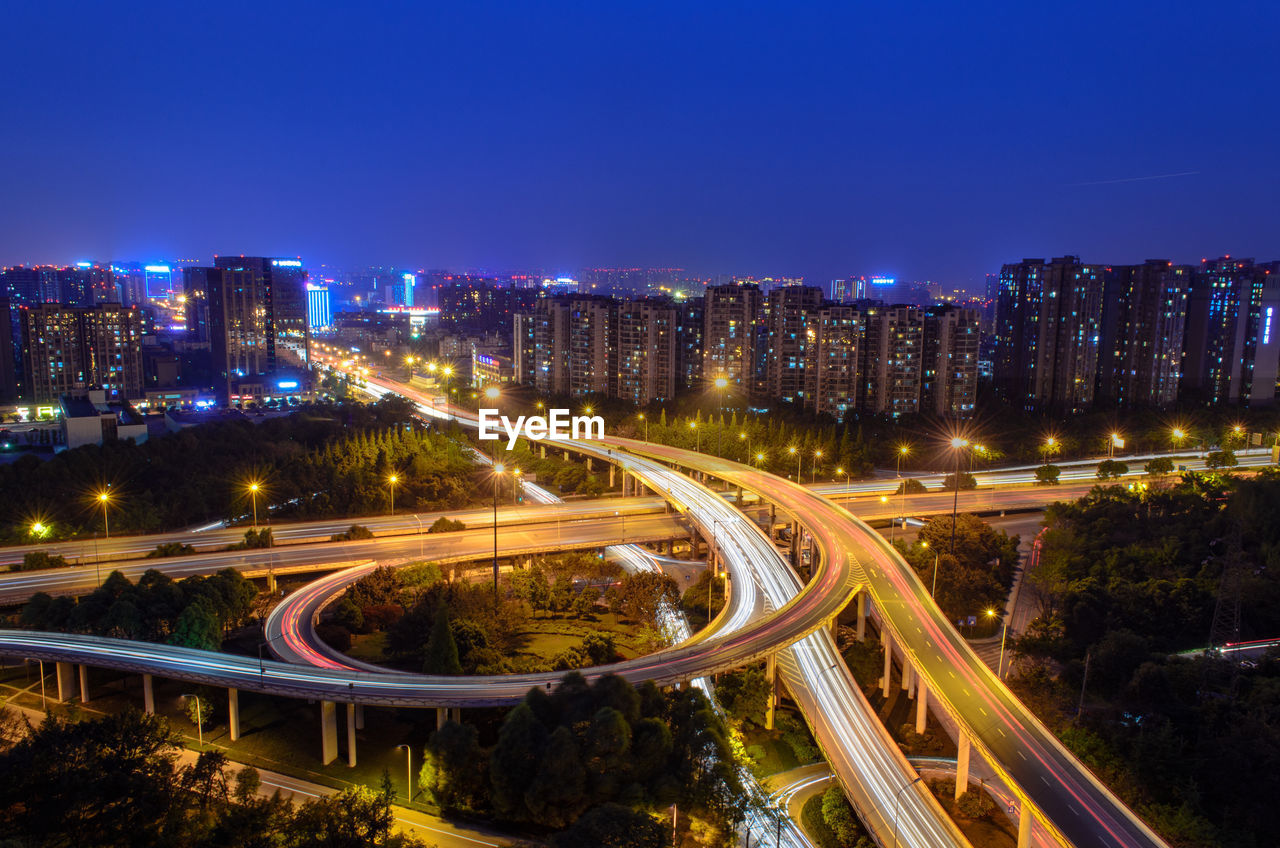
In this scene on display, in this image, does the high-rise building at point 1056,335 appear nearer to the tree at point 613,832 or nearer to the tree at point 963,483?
the tree at point 963,483

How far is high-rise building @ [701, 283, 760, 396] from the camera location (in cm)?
4031

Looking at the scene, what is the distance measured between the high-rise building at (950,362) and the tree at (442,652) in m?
28.7

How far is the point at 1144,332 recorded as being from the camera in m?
40.2

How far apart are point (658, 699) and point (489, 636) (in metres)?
5.84

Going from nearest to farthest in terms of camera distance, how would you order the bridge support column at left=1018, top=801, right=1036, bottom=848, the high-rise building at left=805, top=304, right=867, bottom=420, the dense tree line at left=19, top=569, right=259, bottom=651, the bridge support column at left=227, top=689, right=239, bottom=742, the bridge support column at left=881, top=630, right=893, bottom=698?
the bridge support column at left=1018, top=801, right=1036, bottom=848, the bridge support column at left=227, top=689, right=239, bottom=742, the dense tree line at left=19, top=569, right=259, bottom=651, the bridge support column at left=881, top=630, right=893, bottom=698, the high-rise building at left=805, top=304, right=867, bottom=420

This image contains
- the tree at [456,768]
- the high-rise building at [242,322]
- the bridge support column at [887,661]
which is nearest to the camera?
the tree at [456,768]

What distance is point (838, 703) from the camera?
13.3m

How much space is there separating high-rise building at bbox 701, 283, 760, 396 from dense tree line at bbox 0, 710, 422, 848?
32.1m

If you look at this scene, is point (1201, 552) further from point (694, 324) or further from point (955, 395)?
point (694, 324)

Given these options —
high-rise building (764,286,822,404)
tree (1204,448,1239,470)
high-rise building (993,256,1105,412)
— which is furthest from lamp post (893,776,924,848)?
high-rise building (993,256,1105,412)

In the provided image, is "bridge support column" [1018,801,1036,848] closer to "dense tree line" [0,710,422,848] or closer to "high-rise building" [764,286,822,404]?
"dense tree line" [0,710,422,848]

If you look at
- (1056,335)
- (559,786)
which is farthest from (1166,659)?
(1056,335)

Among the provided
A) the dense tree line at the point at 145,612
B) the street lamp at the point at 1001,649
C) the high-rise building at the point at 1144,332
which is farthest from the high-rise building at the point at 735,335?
the dense tree line at the point at 145,612

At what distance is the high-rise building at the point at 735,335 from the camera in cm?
4031
